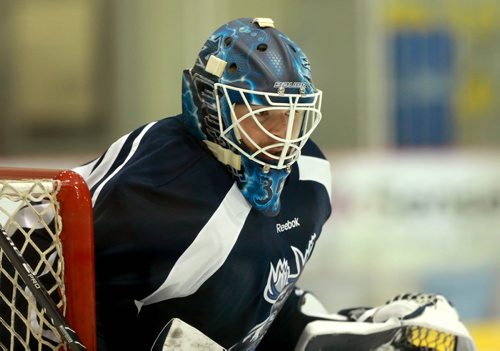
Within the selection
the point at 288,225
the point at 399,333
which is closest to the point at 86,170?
the point at 288,225

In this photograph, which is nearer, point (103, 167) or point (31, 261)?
point (31, 261)

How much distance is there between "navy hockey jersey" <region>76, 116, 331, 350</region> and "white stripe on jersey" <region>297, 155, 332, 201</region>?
6.2 inches

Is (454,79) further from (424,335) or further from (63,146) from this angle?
(424,335)

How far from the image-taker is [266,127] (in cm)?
185

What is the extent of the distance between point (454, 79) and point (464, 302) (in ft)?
5.23

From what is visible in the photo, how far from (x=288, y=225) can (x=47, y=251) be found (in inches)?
19.4

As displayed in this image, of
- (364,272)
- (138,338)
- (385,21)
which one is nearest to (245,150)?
Result: (138,338)

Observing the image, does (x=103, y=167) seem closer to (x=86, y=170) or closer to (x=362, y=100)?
(x=86, y=170)

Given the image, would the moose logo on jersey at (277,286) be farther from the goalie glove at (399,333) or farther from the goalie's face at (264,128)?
the goalie's face at (264,128)

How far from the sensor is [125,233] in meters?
1.78

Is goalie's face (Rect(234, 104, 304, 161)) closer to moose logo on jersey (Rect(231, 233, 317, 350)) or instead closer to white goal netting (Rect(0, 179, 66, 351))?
moose logo on jersey (Rect(231, 233, 317, 350))

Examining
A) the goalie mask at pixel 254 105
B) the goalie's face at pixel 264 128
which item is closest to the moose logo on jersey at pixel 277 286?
the goalie mask at pixel 254 105

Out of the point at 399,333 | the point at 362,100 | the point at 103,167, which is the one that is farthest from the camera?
the point at 362,100

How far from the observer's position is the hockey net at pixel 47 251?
5.52 ft
